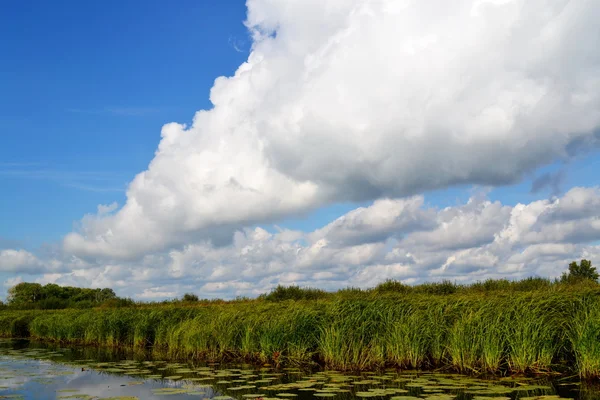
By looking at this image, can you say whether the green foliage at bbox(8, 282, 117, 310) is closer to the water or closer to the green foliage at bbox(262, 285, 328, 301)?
the green foliage at bbox(262, 285, 328, 301)

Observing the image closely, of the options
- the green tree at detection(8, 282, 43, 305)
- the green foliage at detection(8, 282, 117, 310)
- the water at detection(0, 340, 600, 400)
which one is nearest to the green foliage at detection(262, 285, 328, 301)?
the water at detection(0, 340, 600, 400)

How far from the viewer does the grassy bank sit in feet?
36.4

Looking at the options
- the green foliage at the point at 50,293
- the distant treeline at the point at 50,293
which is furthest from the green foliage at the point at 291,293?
the green foliage at the point at 50,293

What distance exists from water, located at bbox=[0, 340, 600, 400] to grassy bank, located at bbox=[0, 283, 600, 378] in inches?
28.5

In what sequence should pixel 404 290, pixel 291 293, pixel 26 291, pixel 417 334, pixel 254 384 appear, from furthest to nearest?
pixel 26 291
pixel 291 293
pixel 404 290
pixel 417 334
pixel 254 384

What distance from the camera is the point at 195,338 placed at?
16266mm

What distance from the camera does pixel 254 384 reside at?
10414mm

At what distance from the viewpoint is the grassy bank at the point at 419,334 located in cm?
1109

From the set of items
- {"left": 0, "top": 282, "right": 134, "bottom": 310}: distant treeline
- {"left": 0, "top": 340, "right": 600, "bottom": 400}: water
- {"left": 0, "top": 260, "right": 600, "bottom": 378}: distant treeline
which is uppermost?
{"left": 0, "top": 282, "right": 134, "bottom": 310}: distant treeline

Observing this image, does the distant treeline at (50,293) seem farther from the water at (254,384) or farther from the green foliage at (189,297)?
the water at (254,384)

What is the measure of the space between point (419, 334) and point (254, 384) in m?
4.54

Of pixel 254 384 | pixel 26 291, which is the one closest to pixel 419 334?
pixel 254 384

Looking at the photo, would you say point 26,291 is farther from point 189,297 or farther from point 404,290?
point 404,290

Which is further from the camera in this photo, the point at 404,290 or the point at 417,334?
the point at 404,290
